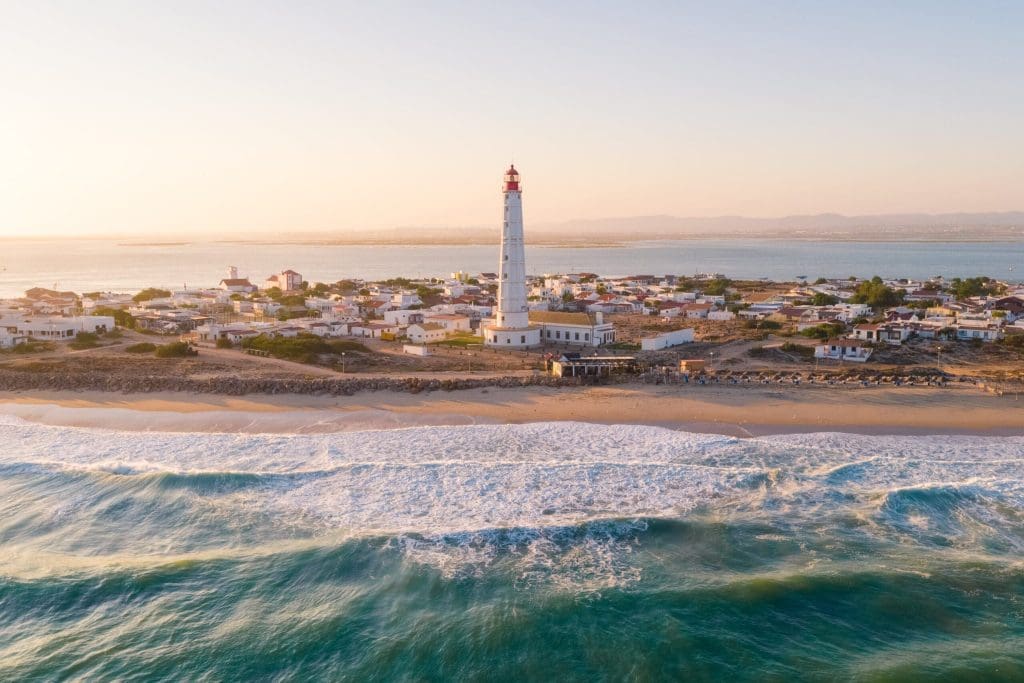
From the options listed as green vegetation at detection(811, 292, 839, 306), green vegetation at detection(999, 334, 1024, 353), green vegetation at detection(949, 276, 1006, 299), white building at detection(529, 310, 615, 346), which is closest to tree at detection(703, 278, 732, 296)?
green vegetation at detection(811, 292, 839, 306)

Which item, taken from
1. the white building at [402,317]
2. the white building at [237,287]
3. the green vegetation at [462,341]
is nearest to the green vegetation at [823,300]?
the green vegetation at [462,341]

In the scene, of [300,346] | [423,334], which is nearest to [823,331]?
[423,334]

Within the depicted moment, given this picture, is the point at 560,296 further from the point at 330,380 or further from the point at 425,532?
the point at 425,532

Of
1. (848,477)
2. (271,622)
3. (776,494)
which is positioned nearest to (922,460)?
(848,477)

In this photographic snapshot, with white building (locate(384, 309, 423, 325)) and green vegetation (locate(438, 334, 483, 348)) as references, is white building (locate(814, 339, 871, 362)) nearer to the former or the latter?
green vegetation (locate(438, 334, 483, 348))

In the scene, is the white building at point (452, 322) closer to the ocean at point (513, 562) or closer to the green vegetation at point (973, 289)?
the ocean at point (513, 562)

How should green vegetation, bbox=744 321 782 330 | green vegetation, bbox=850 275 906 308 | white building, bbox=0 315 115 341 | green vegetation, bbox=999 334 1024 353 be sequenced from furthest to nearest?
green vegetation, bbox=850 275 906 308 < green vegetation, bbox=744 321 782 330 < white building, bbox=0 315 115 341 < green vegetation, bbox=999 334 1024 353

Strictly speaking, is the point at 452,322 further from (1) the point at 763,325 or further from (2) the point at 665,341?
(1) the point at 763,325
